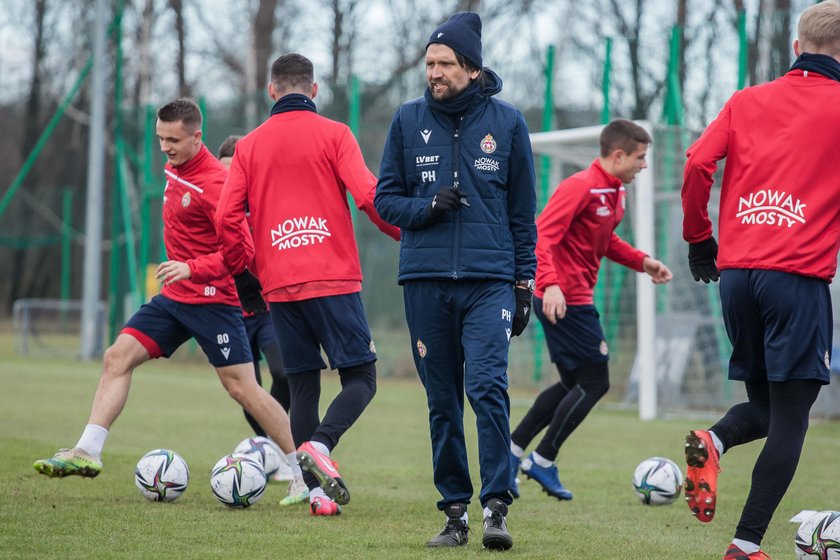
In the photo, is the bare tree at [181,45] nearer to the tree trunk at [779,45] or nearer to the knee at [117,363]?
the tree trunk at [779,45]

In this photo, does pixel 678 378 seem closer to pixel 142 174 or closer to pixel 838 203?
pixel 838 203

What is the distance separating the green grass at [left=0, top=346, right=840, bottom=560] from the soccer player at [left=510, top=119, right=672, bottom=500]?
39 centimetres

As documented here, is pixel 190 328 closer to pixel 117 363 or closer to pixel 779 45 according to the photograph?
pixel 117 363

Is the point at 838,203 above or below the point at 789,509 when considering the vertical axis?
above

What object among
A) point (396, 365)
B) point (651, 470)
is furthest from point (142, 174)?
point (651, 470)

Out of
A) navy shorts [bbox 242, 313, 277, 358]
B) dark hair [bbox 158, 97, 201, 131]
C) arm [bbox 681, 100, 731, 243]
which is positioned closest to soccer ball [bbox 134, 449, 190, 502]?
navy shorts [bbox 242, 313, 277, 358]

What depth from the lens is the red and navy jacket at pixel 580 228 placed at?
288 inches

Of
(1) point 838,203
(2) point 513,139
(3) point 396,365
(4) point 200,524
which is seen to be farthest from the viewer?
(3) point 396,365

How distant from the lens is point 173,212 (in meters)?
6.93

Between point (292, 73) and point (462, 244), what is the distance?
169 centimetres

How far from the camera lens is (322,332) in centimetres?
614

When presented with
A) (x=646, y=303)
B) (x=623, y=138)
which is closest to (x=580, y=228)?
(x=623, y=138)

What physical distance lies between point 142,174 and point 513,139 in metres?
18.1

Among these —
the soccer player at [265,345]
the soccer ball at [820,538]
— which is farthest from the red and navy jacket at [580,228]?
the soccer ball at [820,538]
